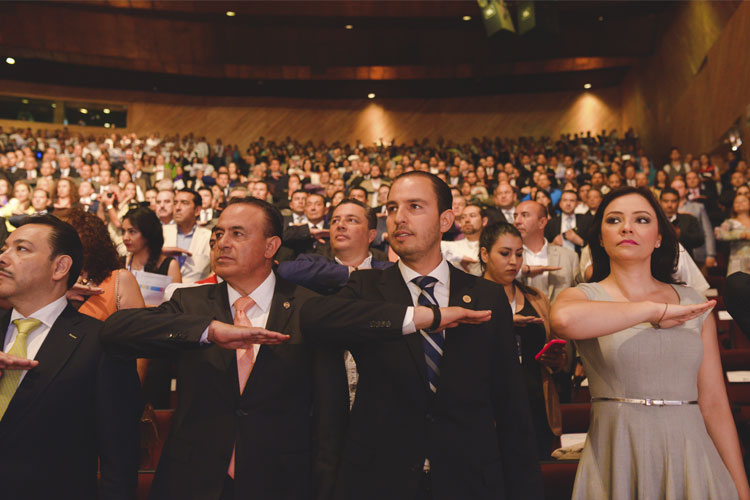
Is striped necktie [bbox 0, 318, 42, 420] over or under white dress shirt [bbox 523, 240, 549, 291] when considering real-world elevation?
under

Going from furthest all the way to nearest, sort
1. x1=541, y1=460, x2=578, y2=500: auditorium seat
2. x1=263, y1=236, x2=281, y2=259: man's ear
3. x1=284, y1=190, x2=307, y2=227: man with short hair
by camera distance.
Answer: x1=284, y1=190, x2=307, y2=227: man with short hair < x1=541, y1=460, x2=578, y2=500: auditorium seat < x1=263, y1=236, x2=281, y2=259: man's ear

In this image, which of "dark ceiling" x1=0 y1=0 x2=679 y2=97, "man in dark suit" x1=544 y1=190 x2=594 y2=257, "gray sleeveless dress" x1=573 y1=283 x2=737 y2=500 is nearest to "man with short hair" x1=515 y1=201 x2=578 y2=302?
"man in dark suit" x1=544 y1=190 x2=594 y2=257

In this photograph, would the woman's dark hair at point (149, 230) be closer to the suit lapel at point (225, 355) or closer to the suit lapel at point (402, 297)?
the suit lapel at point (225, 355)

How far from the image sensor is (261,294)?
1761 mm

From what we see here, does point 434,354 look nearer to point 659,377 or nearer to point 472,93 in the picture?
point 659,377

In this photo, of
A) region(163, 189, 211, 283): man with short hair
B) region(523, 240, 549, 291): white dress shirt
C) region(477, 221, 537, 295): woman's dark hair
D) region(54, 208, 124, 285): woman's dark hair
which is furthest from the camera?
region(163, 189, 211, 283): man with short hair

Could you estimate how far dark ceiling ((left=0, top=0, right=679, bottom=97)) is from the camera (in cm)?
1196

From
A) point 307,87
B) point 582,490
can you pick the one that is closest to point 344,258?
point 582,490

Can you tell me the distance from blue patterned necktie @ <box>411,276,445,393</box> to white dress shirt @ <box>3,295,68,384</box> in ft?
3.39

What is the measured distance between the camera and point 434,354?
4.95 feet

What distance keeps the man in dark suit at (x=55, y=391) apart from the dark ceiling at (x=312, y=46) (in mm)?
11310

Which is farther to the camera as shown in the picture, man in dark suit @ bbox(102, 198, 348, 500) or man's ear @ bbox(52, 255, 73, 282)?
man's ear @ bbox(52, 255, 73, 282)

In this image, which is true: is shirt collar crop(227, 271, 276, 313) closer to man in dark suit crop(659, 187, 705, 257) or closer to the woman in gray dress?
the woman in gray dress

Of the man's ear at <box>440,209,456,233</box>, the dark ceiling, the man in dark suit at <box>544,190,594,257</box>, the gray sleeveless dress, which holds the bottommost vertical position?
the gray sleeveless dress
